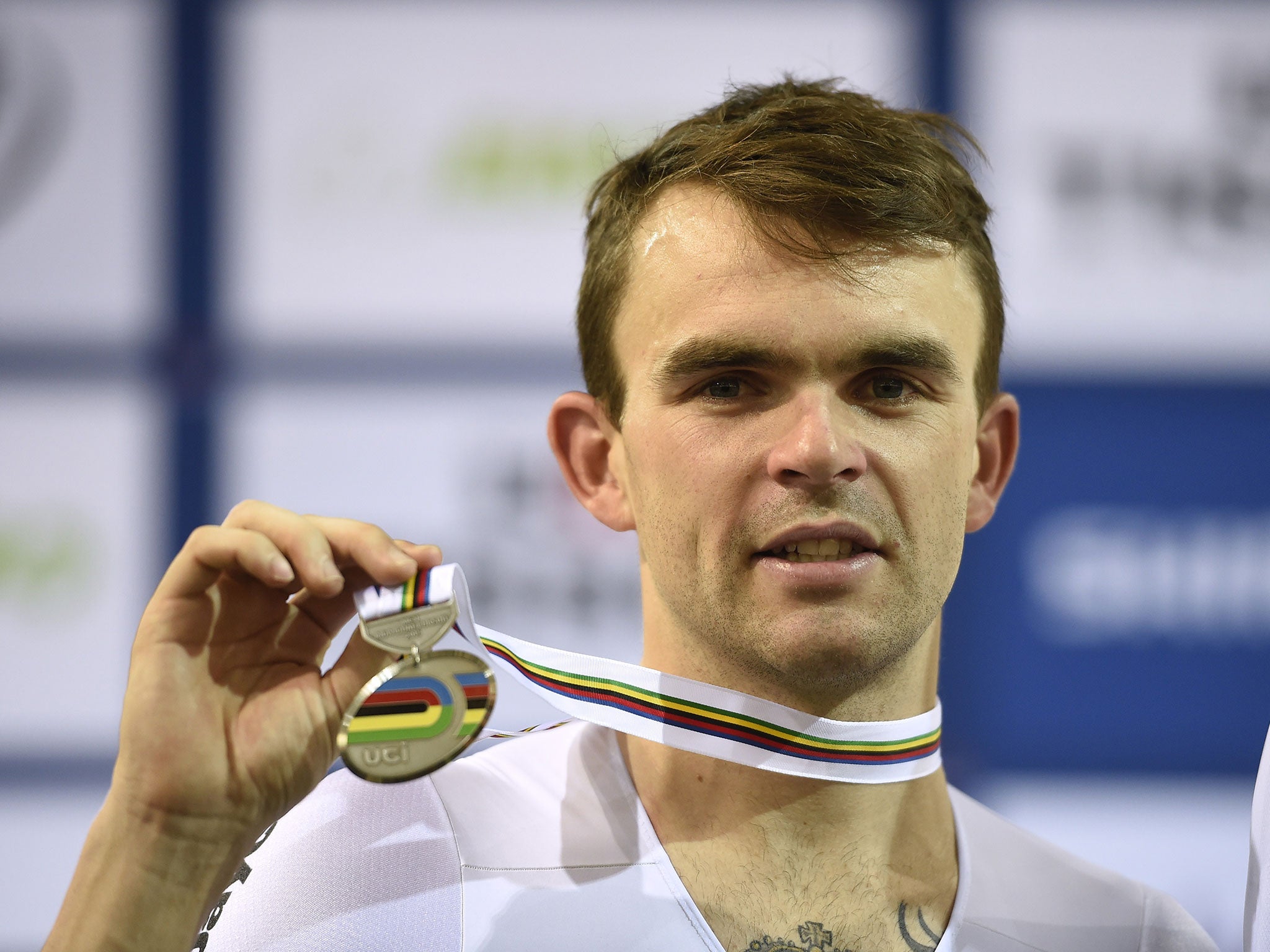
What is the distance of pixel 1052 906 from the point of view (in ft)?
5.55

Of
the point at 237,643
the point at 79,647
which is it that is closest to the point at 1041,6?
the point at 237,643

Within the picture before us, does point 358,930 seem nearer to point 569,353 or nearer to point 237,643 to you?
point 237,643

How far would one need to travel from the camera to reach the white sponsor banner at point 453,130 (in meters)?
3.31

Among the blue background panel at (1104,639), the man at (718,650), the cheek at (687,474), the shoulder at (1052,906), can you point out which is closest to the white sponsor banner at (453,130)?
the blue background panel at (1104,639)

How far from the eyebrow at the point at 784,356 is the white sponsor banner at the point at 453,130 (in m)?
1.77

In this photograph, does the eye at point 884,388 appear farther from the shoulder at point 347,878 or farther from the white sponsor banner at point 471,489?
the white sponsor banner at point 471,489

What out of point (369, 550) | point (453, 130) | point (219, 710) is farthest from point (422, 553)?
point (453, 130)

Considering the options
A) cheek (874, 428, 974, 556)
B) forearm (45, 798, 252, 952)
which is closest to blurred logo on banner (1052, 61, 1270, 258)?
cheek (874, 428, 974, 556)

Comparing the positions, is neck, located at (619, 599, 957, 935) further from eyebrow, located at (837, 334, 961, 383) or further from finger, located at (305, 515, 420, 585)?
finger, located at (305, 515, 420, 585)

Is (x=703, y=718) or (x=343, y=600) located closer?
(x=343, y=600)

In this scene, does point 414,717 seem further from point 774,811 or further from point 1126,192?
point 1126,192

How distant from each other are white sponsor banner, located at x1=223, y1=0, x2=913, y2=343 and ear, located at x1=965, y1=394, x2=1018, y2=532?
1.67 metres

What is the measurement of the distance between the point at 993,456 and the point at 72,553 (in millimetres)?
2604

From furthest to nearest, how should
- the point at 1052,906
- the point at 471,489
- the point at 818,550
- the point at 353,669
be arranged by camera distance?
the point at 471,489, the point at 1052,906, the point at 818,550, the point at 353,669
